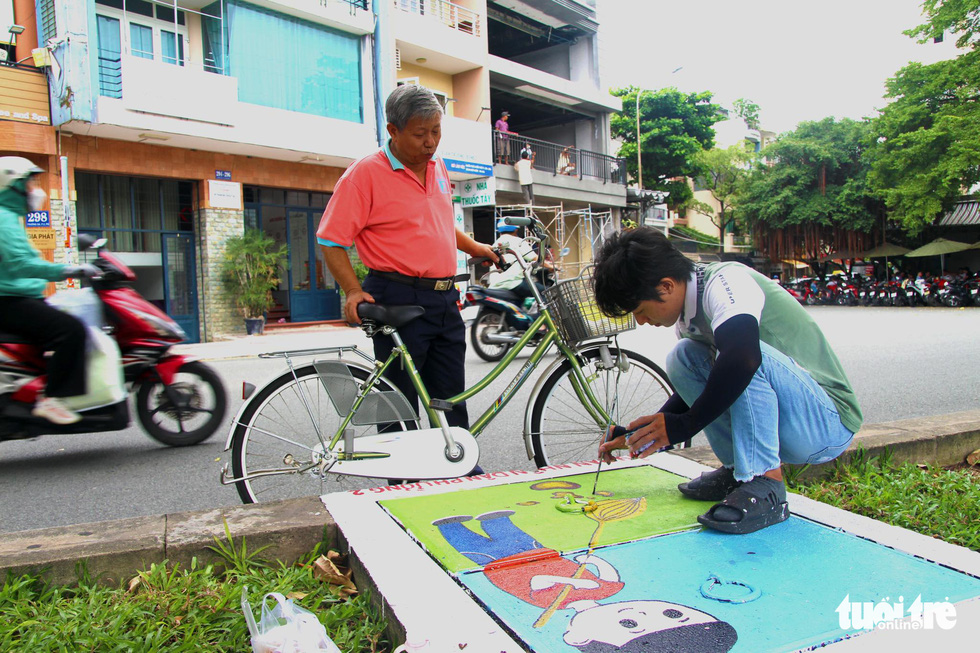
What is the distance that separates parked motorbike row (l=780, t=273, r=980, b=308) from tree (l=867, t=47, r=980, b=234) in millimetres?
2119

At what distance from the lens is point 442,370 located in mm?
3096

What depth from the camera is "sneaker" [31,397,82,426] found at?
147 inches

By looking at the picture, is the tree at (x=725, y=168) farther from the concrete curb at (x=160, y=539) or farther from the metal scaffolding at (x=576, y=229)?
the concrete curb at (x=160, y=539)

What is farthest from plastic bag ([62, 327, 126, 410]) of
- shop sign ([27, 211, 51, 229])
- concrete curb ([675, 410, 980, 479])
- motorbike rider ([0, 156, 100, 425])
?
shop sign ([27, 211, 51, 229])

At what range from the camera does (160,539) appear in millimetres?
2105

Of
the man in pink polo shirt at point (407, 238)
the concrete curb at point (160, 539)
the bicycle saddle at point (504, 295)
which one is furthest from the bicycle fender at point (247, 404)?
the bicycle saddle at point (504, 295)

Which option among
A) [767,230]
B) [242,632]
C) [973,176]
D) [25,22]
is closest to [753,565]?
[242,632]

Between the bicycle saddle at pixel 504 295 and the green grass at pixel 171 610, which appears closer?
the green grass at pixel 171 610

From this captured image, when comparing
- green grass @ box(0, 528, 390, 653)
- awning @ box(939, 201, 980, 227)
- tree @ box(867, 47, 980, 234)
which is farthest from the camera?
awning @ box(939, 201, 980, 227)

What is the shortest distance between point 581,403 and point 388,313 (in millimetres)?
1055

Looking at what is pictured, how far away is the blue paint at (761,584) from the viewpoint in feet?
5.22

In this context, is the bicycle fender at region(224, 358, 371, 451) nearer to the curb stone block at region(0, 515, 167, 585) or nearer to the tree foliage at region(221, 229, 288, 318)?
the curb stone block at region(0, 515, 167, 585)

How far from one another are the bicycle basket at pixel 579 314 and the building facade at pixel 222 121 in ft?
35.3

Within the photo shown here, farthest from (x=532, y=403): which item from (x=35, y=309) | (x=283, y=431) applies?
(x=35, y=309)
